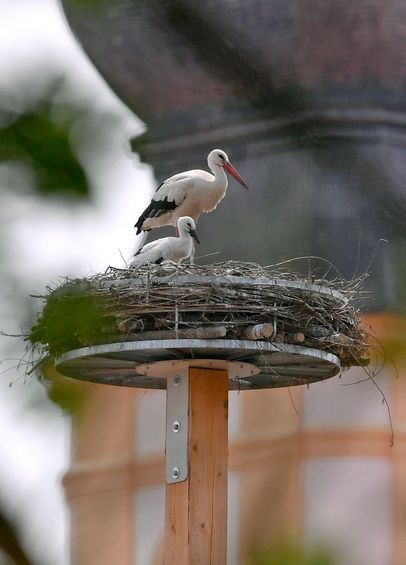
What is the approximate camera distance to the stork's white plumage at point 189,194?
7406mm

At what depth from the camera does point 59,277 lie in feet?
3.26

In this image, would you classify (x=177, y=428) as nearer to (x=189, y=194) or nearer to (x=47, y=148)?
(x=189, y=194)

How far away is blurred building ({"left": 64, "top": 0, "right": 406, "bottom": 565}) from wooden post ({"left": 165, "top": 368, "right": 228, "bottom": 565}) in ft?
0.43

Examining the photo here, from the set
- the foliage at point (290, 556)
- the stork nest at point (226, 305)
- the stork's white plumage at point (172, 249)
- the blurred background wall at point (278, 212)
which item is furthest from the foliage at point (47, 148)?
the stork's white plumage at point (172, 249)

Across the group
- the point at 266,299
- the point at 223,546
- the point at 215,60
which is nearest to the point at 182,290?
the point at 266,299

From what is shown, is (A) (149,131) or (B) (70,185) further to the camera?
(A) (149,131)

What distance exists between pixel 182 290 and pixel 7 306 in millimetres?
4352

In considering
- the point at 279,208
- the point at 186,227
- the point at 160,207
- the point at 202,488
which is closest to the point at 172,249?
the point at 186,227

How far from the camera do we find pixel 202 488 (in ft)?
18.6

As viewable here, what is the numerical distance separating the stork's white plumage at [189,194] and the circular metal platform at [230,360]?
121 cm

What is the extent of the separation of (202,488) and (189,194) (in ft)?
7.31

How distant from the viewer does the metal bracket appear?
18.6 feet

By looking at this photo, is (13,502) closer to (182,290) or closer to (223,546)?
(182,290)

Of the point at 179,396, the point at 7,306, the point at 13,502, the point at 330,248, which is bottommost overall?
the point at 13,502
